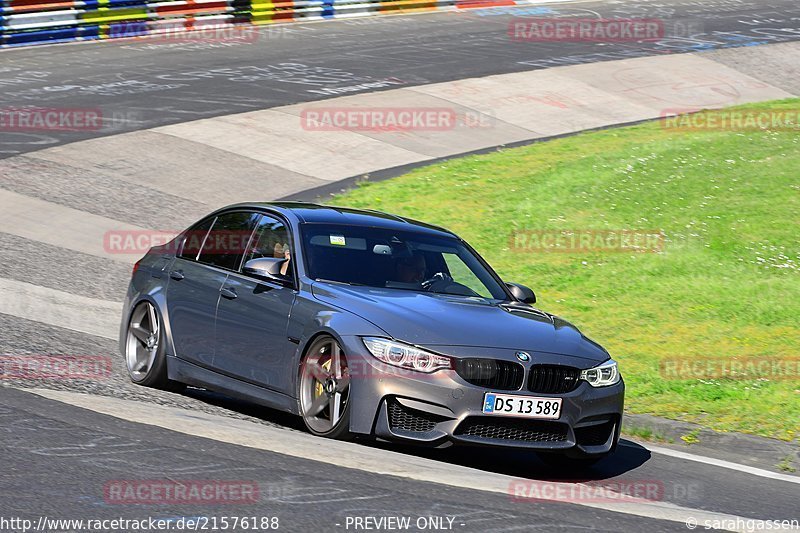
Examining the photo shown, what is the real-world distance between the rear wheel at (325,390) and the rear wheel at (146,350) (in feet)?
6.26

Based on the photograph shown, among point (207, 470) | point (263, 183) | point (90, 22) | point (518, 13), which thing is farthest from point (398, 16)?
point (207, 470)

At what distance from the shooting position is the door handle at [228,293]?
8867 millimetres

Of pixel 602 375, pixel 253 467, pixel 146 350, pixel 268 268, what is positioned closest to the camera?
pixel 253 467

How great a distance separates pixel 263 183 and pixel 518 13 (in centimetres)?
1829

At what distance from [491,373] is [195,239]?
→ 10.7 ft

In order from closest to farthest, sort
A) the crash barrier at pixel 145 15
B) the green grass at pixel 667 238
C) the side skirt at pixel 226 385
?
the side skirt at pixel 226 385 → the green grass at pixel 667 238 → the crash barrier at pixel 145 15

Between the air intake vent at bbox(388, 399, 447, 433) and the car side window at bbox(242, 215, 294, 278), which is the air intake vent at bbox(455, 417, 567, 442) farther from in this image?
the car side window at bbox(242, 215, 294, 278)

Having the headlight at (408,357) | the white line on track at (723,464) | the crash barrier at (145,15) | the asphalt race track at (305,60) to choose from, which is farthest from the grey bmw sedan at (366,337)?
the crash barrier at (145,15)

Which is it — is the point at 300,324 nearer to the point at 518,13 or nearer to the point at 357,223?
the point at 357,223

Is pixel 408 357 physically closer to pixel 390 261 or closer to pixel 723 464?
pixel 390 261

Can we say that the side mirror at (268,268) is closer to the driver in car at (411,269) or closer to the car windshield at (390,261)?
the car windshield at (390,261)

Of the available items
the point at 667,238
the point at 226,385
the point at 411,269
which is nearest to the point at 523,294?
the point at 411,269

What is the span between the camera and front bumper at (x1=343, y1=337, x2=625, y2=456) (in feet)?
24.1

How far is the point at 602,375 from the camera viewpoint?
7980mm
